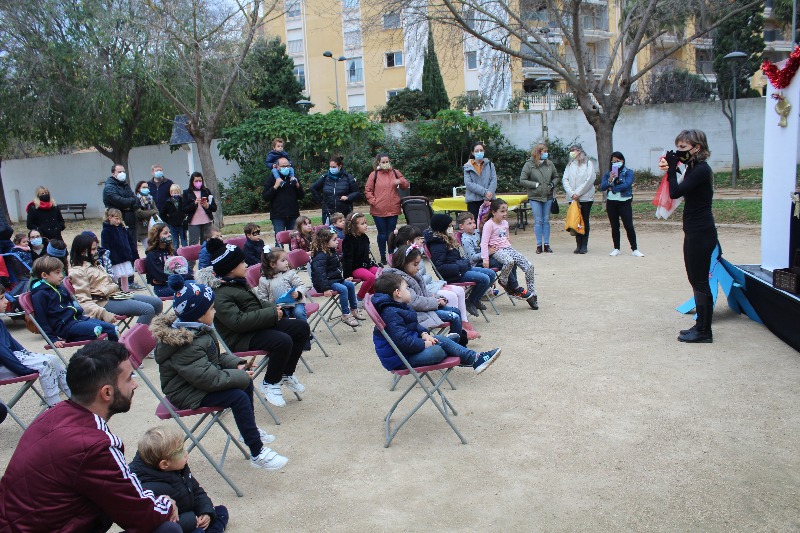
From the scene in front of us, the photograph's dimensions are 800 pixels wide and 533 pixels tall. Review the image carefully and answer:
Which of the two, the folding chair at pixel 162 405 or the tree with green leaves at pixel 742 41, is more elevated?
the tree with green leaves at pixel 742 41

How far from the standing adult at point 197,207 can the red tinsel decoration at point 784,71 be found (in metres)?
8.41

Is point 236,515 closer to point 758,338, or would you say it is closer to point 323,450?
point 323,450

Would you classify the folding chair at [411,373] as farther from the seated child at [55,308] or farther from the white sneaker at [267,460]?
the seated child at [55,308]

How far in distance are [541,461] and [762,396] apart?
2004 millimetres

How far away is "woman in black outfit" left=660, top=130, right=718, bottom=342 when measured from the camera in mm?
6527

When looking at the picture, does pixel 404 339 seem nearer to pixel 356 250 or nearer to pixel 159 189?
pixel 356 250

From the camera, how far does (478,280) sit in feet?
25.4

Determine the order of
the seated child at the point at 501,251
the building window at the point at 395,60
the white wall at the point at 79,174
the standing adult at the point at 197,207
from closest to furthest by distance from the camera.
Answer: the seated child at the point at 501,251 → the standing adult at the point at 197,207 → the white wall at the point at 79,174 → the building window at the point at 395,60

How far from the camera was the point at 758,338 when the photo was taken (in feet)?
21.9

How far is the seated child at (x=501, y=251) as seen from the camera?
8266 mm

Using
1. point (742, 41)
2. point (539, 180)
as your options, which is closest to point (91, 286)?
point (539, 180)

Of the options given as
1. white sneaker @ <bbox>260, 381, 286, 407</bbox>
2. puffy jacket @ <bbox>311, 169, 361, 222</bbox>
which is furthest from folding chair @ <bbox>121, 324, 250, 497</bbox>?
puffy jacket @ <bbox>311, 169, 361, 222</bbox>

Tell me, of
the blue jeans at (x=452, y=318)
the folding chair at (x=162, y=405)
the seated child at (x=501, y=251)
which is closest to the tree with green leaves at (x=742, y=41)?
the seated child at (x=501, y=251)

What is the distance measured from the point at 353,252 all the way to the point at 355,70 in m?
41.0
